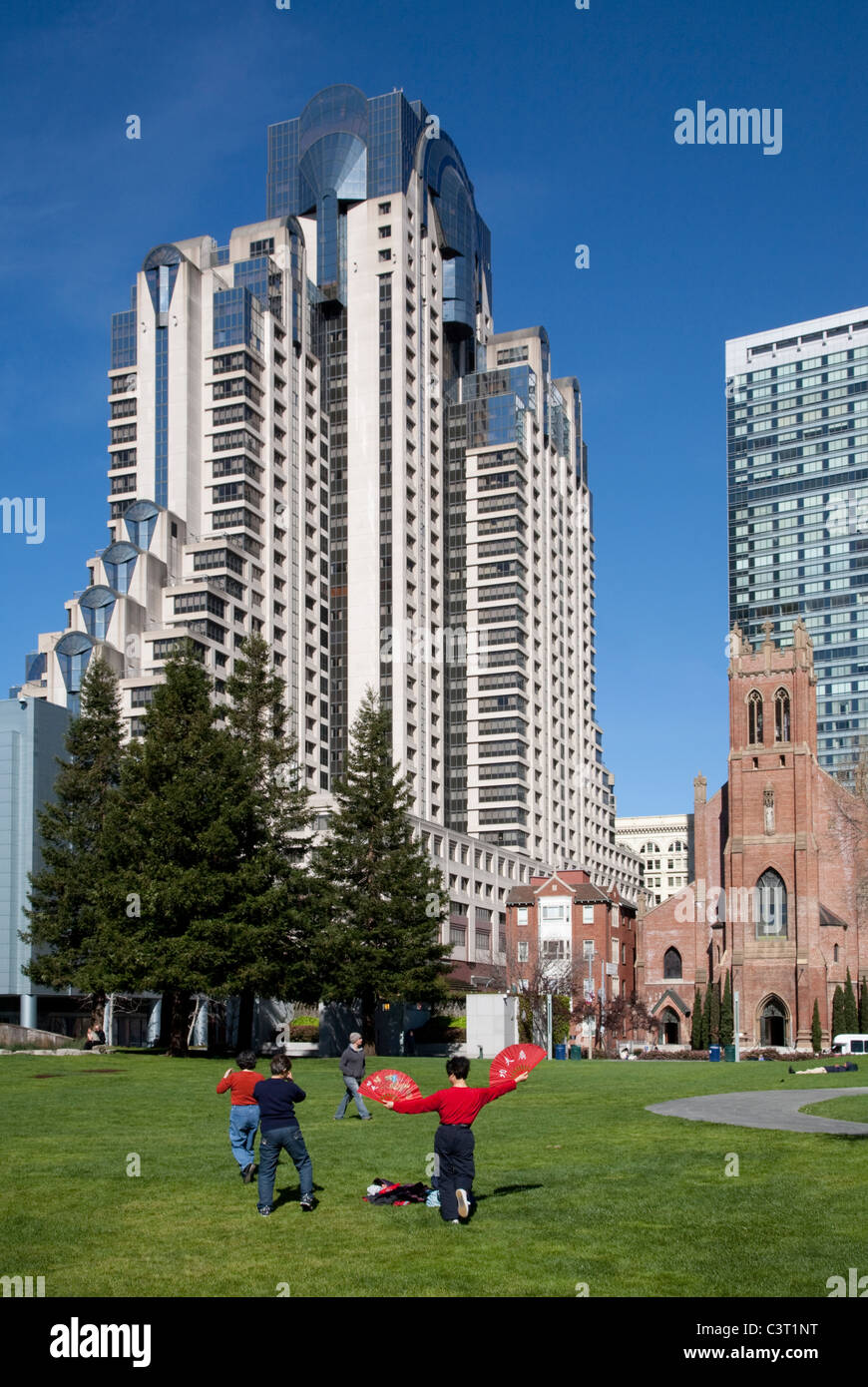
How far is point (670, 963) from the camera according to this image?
10675cm

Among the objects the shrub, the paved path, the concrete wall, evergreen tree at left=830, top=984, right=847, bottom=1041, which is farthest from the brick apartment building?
the paved path

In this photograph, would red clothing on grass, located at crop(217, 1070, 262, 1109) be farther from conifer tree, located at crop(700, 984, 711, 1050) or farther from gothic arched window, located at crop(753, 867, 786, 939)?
gothic arched window, located at crop(753, 867, 786, 939)

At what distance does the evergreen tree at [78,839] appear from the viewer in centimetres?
6131

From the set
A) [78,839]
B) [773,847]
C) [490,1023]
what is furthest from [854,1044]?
[78,839]

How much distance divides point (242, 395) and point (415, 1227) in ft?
374

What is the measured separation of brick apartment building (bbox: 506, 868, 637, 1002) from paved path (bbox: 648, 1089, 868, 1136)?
70.1 m

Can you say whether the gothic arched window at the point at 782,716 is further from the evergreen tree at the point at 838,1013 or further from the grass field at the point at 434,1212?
the grass field at the point at 434,1212

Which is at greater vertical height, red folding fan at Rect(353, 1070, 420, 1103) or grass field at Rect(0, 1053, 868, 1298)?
red folding fan at Rect(353, 1070, 420, 1103)

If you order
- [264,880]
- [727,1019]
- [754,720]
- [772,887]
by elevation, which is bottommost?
[727,1019]

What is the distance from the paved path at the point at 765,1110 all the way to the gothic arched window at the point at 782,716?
67689 mm

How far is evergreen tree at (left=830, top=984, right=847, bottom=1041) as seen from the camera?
301ft

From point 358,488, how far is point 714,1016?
64916mm

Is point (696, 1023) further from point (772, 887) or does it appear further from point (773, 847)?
point (773, 847)
